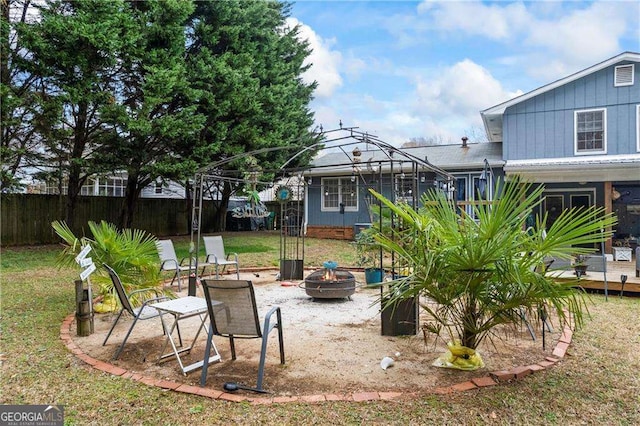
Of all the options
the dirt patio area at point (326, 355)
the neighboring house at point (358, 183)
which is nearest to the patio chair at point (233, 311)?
the dirt patio area at point (326, 355)

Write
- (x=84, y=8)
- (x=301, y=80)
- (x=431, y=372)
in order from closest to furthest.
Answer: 1. (x=431, y=372)
2. (x=84, y=8)
3. (x=301, y=80)

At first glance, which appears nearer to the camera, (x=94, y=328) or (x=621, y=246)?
(x=94, y=328)

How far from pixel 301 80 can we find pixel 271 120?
15.6ft

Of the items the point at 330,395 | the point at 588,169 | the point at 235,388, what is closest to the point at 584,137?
the point at 588,169

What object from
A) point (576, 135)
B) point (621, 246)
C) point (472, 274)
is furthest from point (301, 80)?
point (472, 274)

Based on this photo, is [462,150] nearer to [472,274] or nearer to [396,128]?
[472,274]

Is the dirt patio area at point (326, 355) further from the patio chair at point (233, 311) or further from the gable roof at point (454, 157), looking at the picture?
the gable roof at point (454, 157)

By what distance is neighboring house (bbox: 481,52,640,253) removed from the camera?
11.9 metres

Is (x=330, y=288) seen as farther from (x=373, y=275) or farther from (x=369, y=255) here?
(x=369, y=255)

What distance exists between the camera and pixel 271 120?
1495cm

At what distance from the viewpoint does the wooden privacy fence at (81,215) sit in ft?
41.2

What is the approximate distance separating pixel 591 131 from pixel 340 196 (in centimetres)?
888

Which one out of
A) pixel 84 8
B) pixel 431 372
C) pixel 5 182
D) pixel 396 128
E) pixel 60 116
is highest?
pixel 396 128

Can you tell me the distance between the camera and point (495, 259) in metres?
3.35
